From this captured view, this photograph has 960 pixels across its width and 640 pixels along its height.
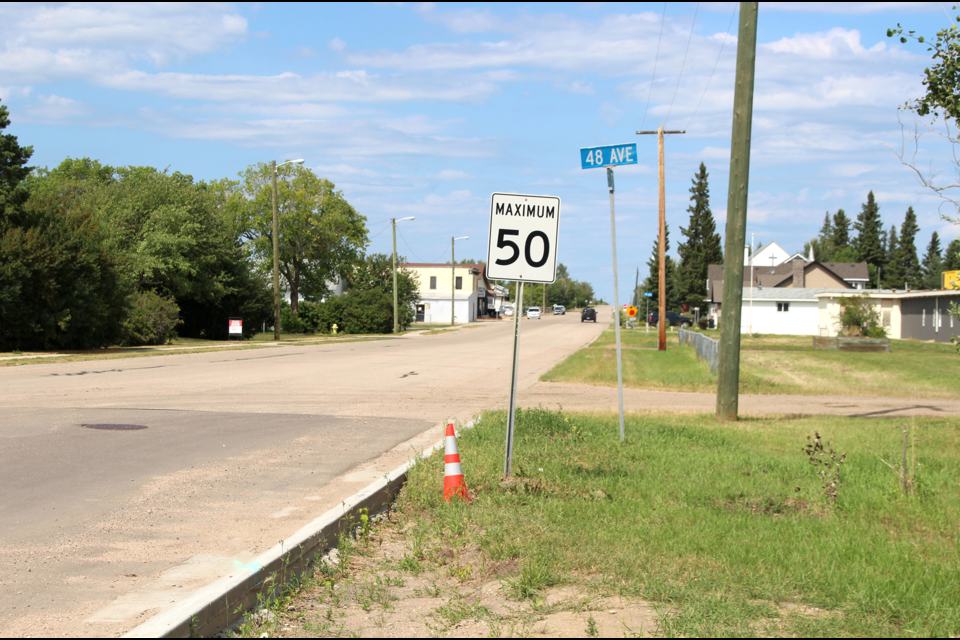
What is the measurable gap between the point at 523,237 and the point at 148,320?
3226 cm

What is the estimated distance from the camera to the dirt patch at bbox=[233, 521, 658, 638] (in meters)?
4.50

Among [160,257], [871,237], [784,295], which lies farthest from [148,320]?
[871,237]

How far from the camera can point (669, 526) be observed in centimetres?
624

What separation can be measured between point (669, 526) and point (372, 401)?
10709mm

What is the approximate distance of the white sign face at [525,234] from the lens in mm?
7867

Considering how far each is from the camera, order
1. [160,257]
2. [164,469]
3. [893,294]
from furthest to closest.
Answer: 1. [893,294]
2. [160,257]
3. [164,469]

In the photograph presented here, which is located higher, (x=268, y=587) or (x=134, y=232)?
(x=134, y=232)

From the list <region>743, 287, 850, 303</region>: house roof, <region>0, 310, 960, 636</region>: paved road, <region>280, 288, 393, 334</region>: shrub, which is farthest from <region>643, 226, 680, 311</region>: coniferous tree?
<region>0, 310, 960, 636</region>: paved road

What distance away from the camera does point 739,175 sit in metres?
12.8

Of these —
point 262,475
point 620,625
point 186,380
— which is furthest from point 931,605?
point 186,380

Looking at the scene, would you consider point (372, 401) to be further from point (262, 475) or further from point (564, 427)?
point (262, 475)

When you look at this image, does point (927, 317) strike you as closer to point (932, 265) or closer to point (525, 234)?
point (525, 234)

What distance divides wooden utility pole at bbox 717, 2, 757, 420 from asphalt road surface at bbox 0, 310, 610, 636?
485 cm

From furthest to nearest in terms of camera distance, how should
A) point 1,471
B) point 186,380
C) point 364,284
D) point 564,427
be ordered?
A: point 364,284
point 186,380
point 564,427
point 1,471
